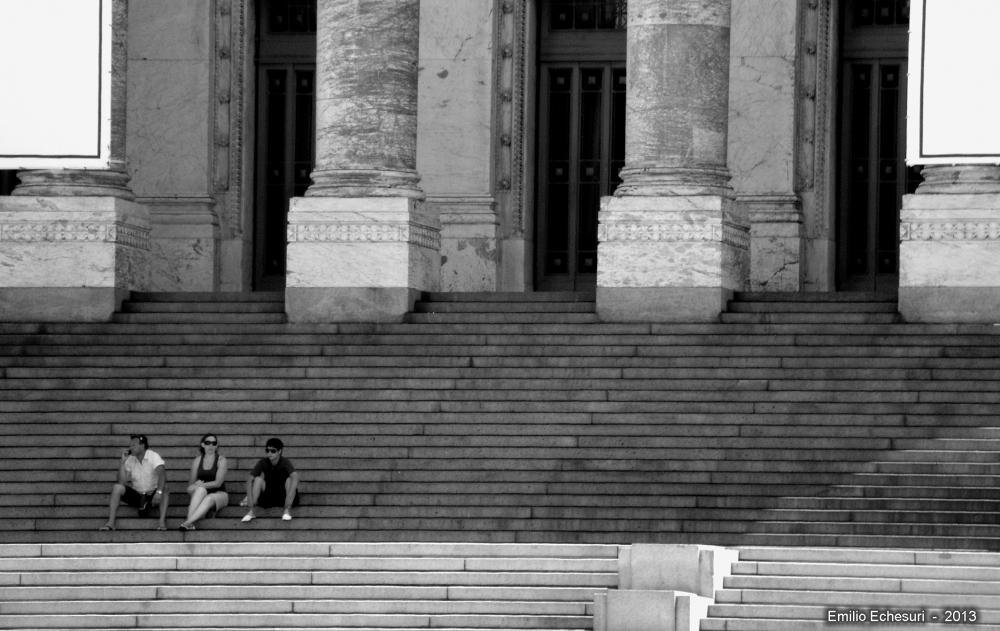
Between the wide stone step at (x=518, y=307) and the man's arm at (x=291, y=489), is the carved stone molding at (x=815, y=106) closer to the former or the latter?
the wide stone step at (x=518, y=307)

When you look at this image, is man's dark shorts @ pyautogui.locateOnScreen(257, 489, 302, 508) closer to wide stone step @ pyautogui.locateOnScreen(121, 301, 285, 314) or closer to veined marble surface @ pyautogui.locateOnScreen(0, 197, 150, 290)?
wide stone step @ pyautogui.locateOnScreen(121, 301, 285, 314)

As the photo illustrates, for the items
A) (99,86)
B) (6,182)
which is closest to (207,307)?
(99,86)

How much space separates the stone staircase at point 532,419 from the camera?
2434cm

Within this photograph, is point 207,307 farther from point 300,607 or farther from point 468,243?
point 300,607

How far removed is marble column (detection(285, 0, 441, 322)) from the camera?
2956 centimetres

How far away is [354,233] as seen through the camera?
29672mm

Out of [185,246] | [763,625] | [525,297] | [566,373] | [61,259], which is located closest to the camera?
[763,625]

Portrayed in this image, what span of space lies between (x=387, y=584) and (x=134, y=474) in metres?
3.56

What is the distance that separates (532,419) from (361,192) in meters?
4.80

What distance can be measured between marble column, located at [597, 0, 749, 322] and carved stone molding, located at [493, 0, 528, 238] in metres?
5.42

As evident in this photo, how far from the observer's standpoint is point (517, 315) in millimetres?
28578

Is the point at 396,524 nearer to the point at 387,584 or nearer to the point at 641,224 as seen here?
the point at 387,584

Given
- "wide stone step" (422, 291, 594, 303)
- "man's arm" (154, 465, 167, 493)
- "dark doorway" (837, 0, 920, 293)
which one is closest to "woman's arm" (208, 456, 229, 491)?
"man's arm" (154, 465, 167, 493)

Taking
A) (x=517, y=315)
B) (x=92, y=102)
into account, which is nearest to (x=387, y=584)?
(x=517, y=315)
